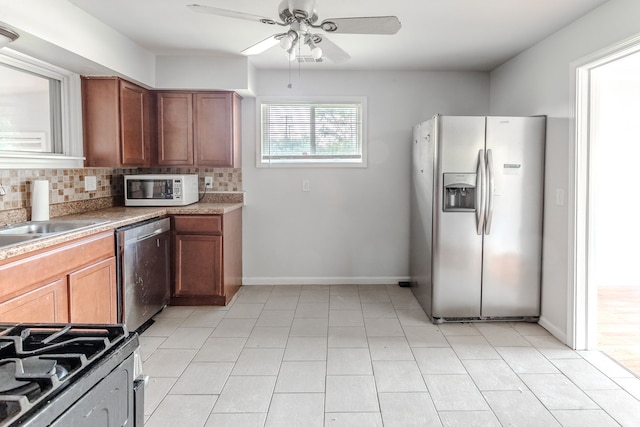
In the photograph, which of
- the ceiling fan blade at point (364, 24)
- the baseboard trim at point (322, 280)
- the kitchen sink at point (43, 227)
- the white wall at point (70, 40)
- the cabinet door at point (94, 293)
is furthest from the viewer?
the baseboard trim at point (322, 280)

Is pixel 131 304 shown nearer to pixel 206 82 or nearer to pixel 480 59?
pixel 206 82

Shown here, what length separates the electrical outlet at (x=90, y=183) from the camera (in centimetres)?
370

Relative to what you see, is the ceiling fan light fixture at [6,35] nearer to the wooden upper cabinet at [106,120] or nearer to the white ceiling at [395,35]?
the white ceiling at [395,35]

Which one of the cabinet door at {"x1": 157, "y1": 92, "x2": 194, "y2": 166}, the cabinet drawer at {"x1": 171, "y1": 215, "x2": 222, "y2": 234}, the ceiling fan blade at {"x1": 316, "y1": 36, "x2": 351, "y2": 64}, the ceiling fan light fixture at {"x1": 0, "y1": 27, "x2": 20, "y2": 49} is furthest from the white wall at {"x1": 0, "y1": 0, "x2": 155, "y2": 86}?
the ceiling fan blade at {"x1": 316, "y1": 36, "x2": 351, "y2": 64}

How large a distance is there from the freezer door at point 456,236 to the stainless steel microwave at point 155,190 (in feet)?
7.36

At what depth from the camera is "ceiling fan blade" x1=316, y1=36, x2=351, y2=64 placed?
2.53m

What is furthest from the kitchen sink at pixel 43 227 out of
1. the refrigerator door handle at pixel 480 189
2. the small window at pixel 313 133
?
the refrigerator door handle at pixel 480 189

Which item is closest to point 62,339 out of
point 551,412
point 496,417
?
point 496,417

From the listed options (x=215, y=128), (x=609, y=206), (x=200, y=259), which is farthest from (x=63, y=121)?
(x=609, y=206)

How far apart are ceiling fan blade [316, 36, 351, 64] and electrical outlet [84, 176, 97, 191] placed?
233 cm

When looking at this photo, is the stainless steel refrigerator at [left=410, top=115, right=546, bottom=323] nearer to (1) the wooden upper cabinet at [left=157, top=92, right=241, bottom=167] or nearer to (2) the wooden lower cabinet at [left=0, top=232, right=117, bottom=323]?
(1) the wooden upper cabinet at [left=157, top=92, right=241, bottom=167]

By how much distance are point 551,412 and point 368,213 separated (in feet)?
9.01

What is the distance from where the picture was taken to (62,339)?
40.3 inches

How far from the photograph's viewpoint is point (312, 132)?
15.3ft
